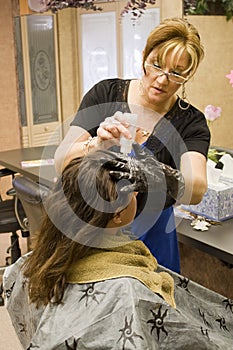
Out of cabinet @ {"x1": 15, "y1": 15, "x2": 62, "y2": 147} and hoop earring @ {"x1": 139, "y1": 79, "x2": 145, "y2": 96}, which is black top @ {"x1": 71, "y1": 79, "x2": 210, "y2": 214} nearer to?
hoop earring @ {"x1": 139, "y1": 79, "x2": 145, "y2": 96}

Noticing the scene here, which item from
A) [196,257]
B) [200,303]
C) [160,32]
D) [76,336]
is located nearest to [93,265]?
[76,336]

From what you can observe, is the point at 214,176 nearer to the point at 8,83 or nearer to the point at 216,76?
the point at 216,76

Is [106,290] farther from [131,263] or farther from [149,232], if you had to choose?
[149,232]

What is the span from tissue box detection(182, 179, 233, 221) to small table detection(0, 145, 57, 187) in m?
0.85

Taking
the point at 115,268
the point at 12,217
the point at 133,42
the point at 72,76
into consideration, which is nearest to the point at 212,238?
the point at 115,268

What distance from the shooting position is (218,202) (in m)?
2.02

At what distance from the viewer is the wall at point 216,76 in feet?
10.7

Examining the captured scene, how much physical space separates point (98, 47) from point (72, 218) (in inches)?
125

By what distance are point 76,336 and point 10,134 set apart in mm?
3390

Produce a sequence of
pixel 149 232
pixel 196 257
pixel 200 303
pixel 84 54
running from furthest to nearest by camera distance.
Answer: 1. pixel 84 54
2. pixel 196 257
3. pixel 149 232
4. pixel 200 303

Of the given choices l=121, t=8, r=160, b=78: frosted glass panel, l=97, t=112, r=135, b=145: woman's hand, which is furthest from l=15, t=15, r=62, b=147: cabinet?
l=97, t=112, r=135, b=145: woman's hand

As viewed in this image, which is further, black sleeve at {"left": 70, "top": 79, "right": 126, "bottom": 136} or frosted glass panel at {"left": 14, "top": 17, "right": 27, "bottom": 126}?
frosted glass panel at {"left": 14, "top": 17, "right": 27, "bottom": 126}

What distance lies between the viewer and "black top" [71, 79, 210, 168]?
1734mm

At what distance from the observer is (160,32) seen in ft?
5.35
